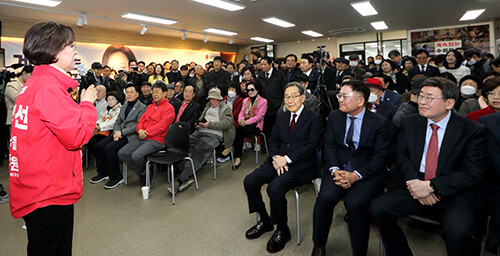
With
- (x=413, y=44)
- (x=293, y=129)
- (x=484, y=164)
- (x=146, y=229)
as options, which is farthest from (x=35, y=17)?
(x=413, y=44)

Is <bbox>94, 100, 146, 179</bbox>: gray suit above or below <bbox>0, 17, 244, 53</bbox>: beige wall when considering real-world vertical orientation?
below

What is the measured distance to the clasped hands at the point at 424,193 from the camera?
70.2 inches

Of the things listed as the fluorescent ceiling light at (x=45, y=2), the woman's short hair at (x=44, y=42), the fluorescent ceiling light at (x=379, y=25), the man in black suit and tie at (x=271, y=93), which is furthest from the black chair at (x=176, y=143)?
the fluorescent ceiling light at (x=379, y=25)

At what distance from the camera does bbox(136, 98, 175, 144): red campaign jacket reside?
3.88m

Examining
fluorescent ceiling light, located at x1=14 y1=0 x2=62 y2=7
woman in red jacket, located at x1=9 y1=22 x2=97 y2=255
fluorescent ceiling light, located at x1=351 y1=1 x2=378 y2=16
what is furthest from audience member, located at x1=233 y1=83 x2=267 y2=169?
fluorescent ceiling light, located at x1=14 y1=0 x2=62 y2=7

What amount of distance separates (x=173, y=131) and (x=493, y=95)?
3.32m

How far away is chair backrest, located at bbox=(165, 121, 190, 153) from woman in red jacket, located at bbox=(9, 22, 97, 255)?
2293 millimetres

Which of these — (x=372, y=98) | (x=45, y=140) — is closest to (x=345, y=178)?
(x=372, y=98)

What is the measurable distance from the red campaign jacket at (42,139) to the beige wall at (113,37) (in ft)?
28.8

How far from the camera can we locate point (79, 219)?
2955 millimetres

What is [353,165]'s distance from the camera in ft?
7.35

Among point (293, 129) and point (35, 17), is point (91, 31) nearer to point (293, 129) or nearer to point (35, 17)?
point (35, 17)

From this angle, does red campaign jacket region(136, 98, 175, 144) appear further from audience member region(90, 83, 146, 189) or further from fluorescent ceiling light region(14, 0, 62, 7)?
fluorescent ceiling light region(14, 0, 62, 7)

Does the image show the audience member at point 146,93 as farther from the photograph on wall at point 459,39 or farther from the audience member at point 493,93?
the photograph on wall at point 459,39
